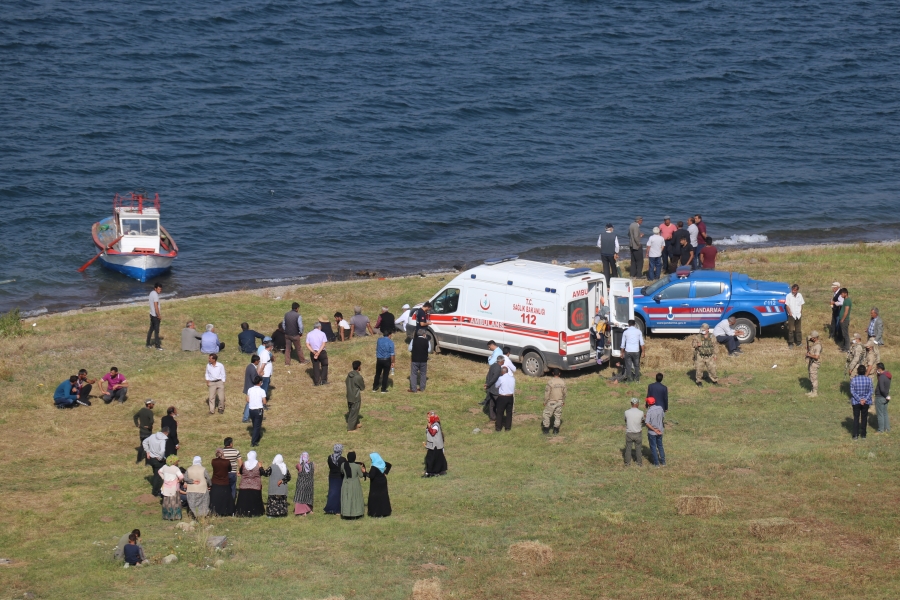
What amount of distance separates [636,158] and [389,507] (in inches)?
1658

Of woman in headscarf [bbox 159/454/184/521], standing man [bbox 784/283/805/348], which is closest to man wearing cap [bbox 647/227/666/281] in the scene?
standing man [bbox 784/283/805/348]

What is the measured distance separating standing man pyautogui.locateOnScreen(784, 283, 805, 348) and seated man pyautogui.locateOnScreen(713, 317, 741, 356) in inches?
55.3

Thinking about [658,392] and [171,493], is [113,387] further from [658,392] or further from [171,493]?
[658,392]

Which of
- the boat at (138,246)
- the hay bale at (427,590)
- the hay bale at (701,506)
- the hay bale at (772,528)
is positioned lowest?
the hay bale at (427,590)

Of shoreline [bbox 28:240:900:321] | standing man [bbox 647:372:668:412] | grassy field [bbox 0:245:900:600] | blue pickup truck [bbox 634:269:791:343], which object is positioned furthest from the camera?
shoreline [bbox 28:240:900:321]

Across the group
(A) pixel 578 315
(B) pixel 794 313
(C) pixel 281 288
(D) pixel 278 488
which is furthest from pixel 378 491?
(C) pixel 281 288

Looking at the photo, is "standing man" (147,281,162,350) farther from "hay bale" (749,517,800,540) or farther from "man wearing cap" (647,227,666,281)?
"hay bale" (749,517,800,540)

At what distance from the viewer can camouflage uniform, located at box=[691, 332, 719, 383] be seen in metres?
25.3

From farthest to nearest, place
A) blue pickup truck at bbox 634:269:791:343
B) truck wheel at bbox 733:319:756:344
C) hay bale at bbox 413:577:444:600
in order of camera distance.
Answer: truck wheel at bbox 733:319:756:344 < blue pickup truck at bbox 634:269:791:343 < hay bale at bbox 413:577:444:600

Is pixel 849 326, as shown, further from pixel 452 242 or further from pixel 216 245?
pixel 216 245

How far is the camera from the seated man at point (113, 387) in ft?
81.5

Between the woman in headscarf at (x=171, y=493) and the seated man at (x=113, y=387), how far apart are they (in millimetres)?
6123

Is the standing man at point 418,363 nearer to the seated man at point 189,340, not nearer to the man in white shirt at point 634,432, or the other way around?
the man in white shirt at point 634,432

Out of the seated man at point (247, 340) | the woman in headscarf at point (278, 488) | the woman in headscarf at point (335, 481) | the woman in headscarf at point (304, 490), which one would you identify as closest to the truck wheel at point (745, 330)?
the seated man at point (247, 340)
